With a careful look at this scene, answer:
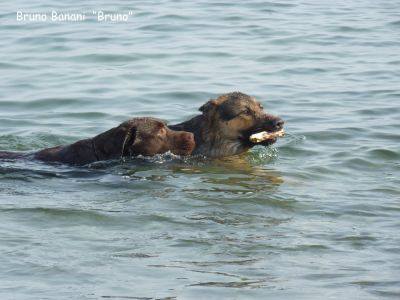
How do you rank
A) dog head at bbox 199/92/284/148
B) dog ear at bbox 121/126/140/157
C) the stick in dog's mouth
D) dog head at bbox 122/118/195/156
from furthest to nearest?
dog head at bbox 199/92/284/148 → the stick in dog's mouth → dog head at bbox 122/118/195/156 → dog ear at bbox 121/126/140/157

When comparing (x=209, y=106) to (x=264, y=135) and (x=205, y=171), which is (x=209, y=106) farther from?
(x=205, y=171)

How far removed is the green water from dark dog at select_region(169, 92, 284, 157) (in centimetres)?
26

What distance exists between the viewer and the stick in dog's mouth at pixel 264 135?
13098 mm

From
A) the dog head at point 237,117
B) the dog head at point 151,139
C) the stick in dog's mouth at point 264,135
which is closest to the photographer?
the dog head at point 151,139

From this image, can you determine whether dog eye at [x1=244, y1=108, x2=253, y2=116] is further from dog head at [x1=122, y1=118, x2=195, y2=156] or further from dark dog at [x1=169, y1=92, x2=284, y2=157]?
dog head at [x1=122, y1=118, x2=195, y2=156]

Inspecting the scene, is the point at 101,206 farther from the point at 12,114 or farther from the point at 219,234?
the point at 12,114

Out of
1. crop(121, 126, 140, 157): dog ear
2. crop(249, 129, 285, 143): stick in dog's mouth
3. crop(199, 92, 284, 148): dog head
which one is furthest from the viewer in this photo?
crop(199, 92, 284, 148): dog head

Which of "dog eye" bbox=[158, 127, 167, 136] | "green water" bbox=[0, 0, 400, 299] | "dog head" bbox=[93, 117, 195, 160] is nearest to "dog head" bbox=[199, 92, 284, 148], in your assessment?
"green water" bbox=[0, 0, 400, 299]

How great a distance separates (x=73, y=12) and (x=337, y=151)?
1305cm

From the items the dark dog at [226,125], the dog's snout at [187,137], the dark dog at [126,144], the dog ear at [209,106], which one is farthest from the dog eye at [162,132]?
the dog ear at [209,106]

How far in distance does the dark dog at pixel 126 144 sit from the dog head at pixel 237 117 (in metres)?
0.77

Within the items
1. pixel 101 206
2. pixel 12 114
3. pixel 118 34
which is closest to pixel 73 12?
pixel 118 34

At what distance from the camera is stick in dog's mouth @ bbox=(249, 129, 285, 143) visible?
1310 cm

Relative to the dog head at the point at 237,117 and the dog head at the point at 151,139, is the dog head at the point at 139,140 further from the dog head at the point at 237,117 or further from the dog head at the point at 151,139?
the dog head at the point at 237,117
